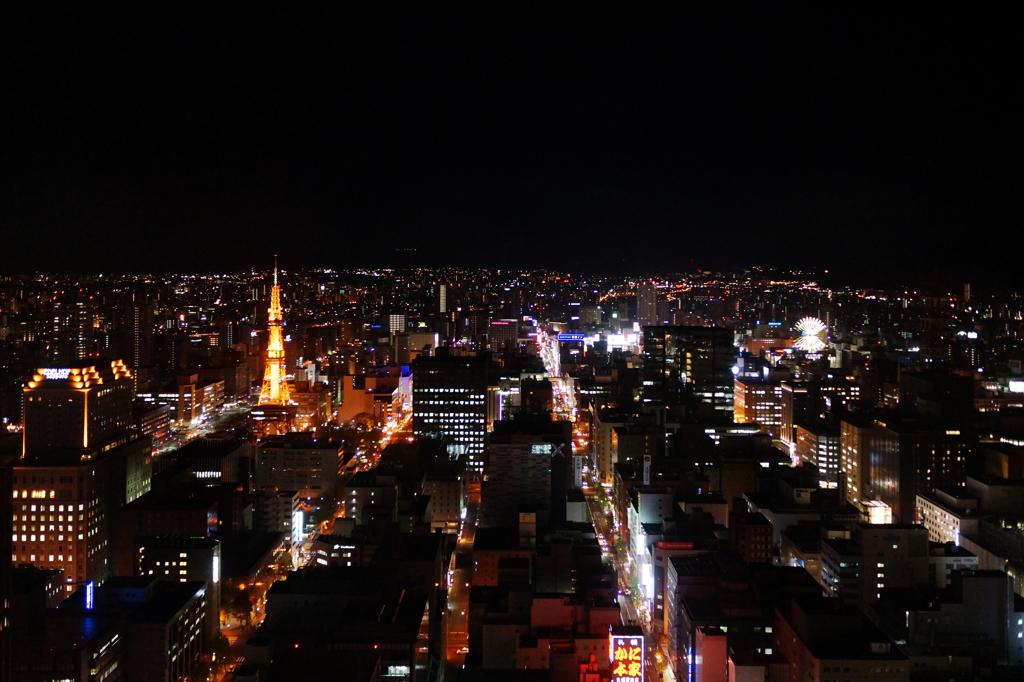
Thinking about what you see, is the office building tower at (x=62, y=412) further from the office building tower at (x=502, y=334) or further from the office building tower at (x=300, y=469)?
the office building tower at (x=502, y=334)

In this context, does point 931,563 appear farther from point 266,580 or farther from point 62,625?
point 62,625

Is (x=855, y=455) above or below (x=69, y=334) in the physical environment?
below

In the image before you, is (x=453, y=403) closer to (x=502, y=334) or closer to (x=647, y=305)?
(x=502, y=334)

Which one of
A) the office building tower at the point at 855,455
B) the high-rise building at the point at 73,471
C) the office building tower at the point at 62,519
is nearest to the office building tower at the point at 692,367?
the office building tower at the point at 855,455

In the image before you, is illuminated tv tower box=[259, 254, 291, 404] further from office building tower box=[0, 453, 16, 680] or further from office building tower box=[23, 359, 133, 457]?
office building tower box=[0, 453, 16, 680]

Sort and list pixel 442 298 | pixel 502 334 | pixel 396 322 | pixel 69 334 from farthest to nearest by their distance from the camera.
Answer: pixel 442 298 → pixel 502 334 → pixel 396 322 → pixel 69 334

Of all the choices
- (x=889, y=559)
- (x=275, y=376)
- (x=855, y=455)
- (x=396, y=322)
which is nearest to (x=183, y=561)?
(x=889, y=559)

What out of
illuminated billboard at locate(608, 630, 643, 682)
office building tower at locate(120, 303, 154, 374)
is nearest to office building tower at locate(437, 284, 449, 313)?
office building tower at locate(120, 303, 154, 374)

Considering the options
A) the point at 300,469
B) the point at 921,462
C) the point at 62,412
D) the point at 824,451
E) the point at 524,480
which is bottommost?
the point at 300,469
